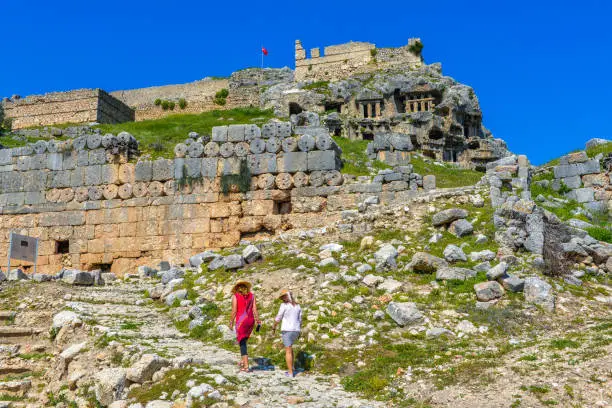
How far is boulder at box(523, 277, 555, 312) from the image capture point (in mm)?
8086

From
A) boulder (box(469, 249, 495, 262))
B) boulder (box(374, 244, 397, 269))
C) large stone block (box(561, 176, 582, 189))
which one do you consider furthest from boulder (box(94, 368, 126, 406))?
large stone block (box(561, 176, 582, 189))

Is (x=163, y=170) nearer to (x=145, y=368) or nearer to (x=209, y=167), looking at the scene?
(x=209, y=167)

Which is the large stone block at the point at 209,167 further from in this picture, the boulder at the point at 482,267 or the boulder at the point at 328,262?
the boulder at the point at 482,267

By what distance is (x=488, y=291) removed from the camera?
27.0ft

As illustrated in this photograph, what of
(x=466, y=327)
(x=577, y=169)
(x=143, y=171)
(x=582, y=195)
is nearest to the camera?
(x=466, y=327)

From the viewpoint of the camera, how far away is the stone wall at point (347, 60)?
2092 inches

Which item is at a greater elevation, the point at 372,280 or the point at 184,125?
the point at 184,125

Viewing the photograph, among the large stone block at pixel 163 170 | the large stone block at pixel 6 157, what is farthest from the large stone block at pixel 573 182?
the large stone block at pixel 6 157

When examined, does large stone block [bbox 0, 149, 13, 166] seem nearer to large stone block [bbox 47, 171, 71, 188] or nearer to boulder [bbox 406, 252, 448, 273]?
large stone block [bbox 47, 171, 71, 188]

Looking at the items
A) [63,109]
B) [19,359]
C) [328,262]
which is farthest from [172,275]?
[63,109]

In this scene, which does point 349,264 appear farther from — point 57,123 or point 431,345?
point 57,123

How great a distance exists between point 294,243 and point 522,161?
254 inches

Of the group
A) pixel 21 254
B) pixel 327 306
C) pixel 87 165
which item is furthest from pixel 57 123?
pixel 327 306

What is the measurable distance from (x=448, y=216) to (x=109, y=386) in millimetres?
6729
